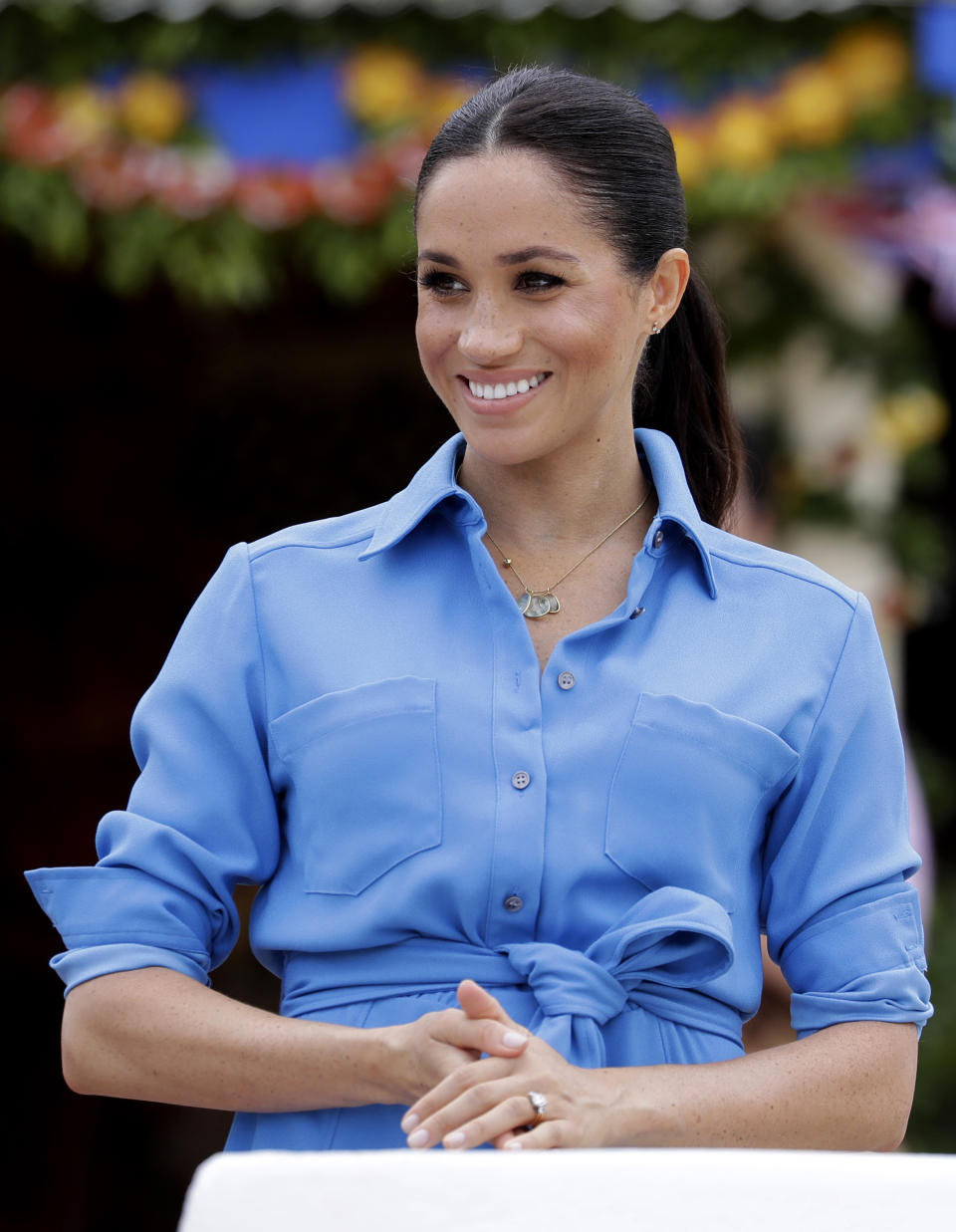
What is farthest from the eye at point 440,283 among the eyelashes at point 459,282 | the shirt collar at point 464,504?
the shirt collar at point 464,504

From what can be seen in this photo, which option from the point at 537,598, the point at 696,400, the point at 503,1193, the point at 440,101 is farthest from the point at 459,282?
the point at 440,101

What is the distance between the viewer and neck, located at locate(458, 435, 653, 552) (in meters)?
1.71

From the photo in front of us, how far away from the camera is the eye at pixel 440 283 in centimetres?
158

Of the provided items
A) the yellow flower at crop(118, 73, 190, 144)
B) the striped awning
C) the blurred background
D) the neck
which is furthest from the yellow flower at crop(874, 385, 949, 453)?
the neck

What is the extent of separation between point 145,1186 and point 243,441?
2138 millimetres

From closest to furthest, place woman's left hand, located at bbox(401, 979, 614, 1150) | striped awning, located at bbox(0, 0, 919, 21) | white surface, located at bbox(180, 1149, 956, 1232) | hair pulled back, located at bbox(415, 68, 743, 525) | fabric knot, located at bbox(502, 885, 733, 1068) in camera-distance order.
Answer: white surface, located at bbox(180, 1149, 956, 1232)
woman's left hand, located at bbox(401, 979, 614, 1150)
fabric knot, located at bbox(502, 885, 733, 1068)
hair pulled back, located at bbox(415, 68, 743, 525)
striped awning, located at bbox(0, 0, 919, 21)

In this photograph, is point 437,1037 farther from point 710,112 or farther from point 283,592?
point 710,112

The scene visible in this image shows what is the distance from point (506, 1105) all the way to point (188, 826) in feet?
1.22

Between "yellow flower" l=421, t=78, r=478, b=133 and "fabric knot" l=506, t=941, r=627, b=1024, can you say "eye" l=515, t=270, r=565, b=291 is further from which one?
"yellow flower" l=421, t=78, r=478, b=133

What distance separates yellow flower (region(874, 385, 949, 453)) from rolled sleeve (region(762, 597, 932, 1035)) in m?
2.47

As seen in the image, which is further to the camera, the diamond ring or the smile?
the smile

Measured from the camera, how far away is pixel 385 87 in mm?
3832

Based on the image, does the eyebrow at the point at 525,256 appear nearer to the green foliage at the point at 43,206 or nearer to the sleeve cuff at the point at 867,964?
the sleeve cuff at the point at 867,964

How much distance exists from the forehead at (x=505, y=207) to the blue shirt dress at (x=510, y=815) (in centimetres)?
26
